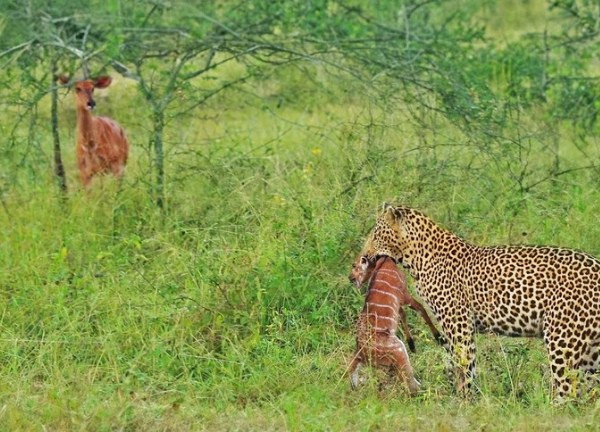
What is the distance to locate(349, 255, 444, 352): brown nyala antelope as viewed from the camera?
22.2 feet

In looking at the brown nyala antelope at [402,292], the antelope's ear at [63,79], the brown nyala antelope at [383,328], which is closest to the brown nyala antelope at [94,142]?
the antelope's ear at [63,79]

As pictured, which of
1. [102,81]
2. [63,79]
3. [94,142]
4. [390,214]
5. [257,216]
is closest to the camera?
[390,214]

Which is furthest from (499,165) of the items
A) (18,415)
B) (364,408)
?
(18,415)

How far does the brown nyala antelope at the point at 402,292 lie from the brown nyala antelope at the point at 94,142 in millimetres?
3538

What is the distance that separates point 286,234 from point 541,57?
15.6 ft

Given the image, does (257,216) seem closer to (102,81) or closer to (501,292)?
(501,292)

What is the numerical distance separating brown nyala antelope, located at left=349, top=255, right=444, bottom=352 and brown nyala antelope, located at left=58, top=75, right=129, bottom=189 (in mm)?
3538

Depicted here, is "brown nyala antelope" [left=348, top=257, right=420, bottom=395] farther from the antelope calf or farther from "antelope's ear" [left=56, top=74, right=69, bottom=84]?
"antelope's ear" [left=56, top=74, right=69, bottom=84]

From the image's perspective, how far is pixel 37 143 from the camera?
907 cm

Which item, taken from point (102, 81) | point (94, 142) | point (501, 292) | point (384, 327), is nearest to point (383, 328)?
point (384, 327)

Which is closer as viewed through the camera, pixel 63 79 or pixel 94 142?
pixel 63 79

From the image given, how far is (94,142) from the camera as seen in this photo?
10.2 meters

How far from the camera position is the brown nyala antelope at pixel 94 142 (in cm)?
→ 1016

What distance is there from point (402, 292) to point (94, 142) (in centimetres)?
418
